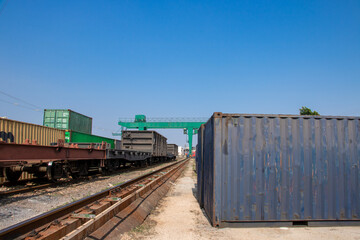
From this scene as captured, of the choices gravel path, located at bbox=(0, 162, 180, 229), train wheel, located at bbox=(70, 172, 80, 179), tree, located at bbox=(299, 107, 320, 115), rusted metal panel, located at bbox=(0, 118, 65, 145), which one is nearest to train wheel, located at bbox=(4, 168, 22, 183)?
rusted metal panel, located at bbox=(0, 118, 65, 145)

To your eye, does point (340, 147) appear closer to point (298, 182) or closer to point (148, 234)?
point (298, 182)

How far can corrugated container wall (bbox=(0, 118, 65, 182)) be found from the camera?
10766 millimetres

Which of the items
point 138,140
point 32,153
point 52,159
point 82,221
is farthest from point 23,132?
point 138,140

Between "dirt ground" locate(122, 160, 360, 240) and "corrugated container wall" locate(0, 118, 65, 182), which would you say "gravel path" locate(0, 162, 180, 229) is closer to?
"dirt ground" locate(122, 160, 360, 240)

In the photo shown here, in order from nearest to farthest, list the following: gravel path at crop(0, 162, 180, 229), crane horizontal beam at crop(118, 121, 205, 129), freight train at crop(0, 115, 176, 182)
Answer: gravel path at crop(0, 162, 180, 229)
freight train at crop(0, 115, 176, 182)
crane horizontal beam at crop(118, 121, 205, 129)

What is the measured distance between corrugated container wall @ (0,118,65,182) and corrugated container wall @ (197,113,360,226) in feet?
29.5

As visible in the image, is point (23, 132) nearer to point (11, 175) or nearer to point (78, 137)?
point (11, 175)

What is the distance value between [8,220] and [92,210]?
191cm

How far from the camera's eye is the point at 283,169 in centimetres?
538

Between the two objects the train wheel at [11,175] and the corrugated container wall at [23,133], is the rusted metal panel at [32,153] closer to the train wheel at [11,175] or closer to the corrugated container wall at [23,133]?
the train wheel at [11,175]

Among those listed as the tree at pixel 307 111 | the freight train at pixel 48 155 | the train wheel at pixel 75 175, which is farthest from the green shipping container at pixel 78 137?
the tree at pixel 307 111

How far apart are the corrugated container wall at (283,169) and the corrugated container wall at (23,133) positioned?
8994 millimetres

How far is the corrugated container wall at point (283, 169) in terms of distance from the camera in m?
5.27

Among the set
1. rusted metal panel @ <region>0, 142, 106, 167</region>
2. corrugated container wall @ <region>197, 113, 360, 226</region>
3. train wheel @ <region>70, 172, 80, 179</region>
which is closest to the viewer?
corrugated container wall @ <region>197, 113, 360, 226</region>
